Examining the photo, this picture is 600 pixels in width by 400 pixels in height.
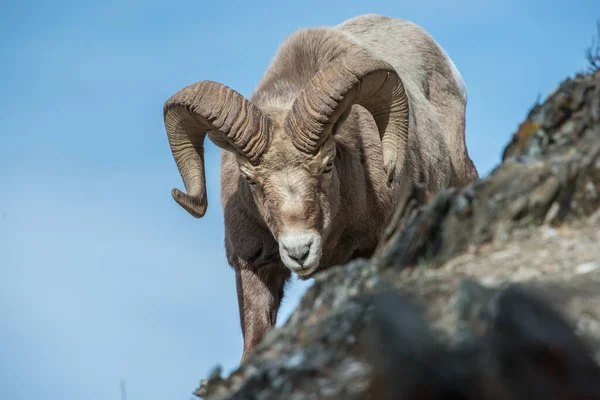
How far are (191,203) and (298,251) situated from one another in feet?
6.63

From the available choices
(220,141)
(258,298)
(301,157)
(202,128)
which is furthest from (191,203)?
(301,157)

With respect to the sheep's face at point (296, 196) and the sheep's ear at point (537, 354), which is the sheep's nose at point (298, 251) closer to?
the sheep's face at point (296, 196)

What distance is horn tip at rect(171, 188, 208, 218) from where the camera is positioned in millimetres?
10164

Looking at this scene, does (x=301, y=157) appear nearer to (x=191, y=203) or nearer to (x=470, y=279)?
(x=191, y=203)

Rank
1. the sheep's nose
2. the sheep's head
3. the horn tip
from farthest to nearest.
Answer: the horn tip, the sheep's head, the sheep's nose

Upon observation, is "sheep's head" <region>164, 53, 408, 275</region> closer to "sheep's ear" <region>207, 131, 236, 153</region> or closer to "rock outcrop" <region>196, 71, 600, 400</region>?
"sheep's ear" <region>207, 131, 236, 153</region>

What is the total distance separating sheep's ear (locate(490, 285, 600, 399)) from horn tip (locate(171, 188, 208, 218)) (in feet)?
22.5

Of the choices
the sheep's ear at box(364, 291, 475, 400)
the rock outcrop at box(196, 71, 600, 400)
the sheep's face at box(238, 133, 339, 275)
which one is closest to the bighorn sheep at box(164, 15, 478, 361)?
the sheep's face at box(238, 133, 339, 275)

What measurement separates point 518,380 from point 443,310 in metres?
0.62

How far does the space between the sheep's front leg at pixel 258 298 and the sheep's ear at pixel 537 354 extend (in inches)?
264

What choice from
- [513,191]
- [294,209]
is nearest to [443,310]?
[513,191]

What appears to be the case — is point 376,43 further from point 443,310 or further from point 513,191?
point 443,310

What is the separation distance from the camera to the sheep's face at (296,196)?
8.91 m

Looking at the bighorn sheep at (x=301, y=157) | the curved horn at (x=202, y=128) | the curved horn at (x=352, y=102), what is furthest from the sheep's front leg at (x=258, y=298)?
the curved horn at (x=352, y=102)
